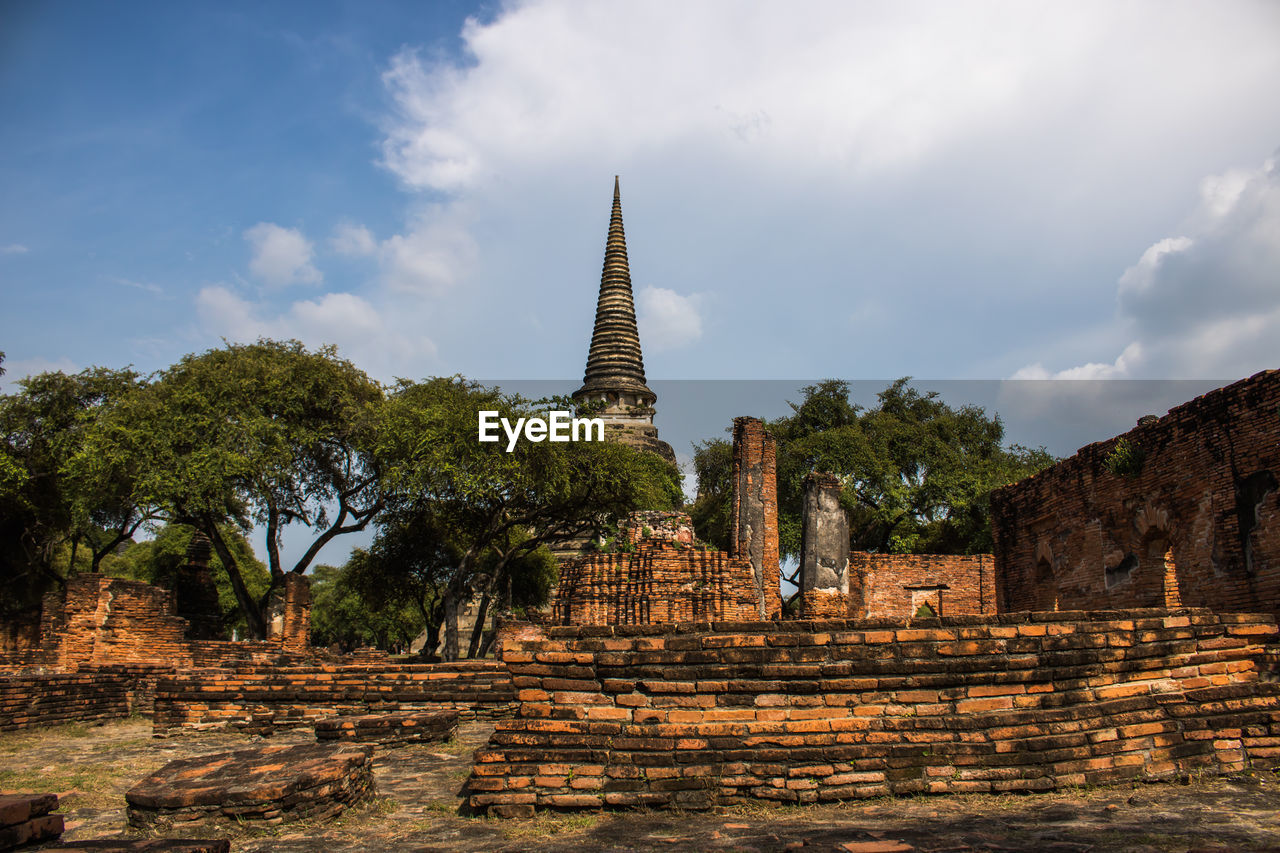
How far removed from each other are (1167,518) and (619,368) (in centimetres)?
3121

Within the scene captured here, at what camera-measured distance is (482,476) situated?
60.4 ft

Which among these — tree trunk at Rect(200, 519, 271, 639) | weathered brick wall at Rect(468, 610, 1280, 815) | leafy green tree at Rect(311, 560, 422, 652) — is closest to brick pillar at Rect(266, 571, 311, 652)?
tree trunk at Rect(200, 519, 271, 639)

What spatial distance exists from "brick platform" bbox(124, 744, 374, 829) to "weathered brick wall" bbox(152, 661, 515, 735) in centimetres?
370

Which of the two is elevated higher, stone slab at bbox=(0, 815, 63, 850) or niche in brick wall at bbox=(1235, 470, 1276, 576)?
niche in brick wall at bbox=(1235, 470, 1276, 576)

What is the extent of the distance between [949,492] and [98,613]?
24.1 metres

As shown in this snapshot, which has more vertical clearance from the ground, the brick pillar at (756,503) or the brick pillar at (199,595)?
the brick pillar at (756,503)

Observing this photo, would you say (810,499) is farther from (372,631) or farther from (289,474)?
(372,631)

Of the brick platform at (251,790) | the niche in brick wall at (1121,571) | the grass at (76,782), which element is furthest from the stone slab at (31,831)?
the niche in brick wall at (1121,571)

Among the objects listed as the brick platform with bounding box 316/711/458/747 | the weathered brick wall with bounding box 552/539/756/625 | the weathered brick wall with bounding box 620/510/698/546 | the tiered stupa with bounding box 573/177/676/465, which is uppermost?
the tiered stupa with bounding box 573/177/676/465

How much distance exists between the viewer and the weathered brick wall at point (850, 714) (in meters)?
4.57

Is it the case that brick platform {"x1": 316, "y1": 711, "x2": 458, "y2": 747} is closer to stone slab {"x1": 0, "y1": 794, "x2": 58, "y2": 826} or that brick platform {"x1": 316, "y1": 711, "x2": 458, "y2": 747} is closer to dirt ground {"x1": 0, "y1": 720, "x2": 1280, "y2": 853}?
dirt ground {"x1": 0, "y1": 720, "x2": 1280, "y2": 853}

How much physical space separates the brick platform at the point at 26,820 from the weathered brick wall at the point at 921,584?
17969mm

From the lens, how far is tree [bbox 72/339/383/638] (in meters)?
19.1

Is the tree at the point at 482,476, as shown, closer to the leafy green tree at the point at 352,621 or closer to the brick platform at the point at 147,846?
the brick platform at the point at 147,846
